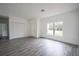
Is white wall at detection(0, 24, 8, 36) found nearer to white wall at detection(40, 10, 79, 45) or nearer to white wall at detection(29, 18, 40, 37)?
white wall at detection(29, 18, 40, 37)

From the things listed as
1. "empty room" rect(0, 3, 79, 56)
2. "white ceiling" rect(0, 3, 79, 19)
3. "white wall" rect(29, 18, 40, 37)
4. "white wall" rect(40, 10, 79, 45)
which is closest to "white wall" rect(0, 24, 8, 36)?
"empty room" rect(0, 3, 79, 56)

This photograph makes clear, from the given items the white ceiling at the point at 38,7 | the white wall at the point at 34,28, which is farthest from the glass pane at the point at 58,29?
the white wall at the point at 34,28

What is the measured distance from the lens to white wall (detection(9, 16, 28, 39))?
4.96m

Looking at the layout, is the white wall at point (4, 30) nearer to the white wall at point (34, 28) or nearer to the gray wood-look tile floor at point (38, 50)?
the white wall at point (34, 28)

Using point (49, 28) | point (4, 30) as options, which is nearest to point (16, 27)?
point (4, 30)

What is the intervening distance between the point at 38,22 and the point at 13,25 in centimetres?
212

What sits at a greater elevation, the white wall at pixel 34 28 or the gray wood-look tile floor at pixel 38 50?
the white wall at pixel 34 28

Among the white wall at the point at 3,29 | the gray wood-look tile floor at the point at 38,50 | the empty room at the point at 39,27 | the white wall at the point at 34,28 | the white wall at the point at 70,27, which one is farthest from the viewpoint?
the white wall at the point at 34,28

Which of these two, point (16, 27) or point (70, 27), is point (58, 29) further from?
point (16, 27)

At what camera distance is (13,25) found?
5012mm

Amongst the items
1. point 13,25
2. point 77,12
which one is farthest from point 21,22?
point 77,12

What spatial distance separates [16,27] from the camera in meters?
4.91

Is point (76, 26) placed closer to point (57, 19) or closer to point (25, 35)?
point (57, 19)

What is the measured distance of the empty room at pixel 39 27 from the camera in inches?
130
